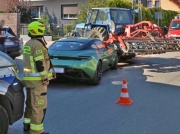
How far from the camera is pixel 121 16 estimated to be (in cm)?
1565

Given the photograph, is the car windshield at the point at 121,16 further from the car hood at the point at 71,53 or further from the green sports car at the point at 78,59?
the car hood at the point at 71,53

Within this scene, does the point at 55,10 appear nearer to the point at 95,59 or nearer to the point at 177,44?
the point at 177,44

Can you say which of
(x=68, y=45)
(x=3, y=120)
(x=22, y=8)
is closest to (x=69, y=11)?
(x=22, y=8)

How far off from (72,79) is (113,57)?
290 centimetres

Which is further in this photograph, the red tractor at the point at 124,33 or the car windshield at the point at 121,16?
the car windshield at the point at 121,16

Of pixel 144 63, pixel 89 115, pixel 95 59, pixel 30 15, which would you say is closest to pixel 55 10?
pixel 30 15

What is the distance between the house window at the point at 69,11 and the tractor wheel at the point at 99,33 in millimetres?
18472

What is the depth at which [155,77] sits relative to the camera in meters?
11.0

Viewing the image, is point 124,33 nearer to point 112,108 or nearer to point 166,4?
point 112,108

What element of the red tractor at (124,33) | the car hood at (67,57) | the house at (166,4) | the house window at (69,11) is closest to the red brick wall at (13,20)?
the red tractor at (124,33)

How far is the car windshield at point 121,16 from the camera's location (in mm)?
15163

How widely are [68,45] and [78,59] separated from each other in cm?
89

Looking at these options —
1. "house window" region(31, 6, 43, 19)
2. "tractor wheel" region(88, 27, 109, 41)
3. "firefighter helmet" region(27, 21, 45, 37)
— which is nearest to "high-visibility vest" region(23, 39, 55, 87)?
Result: "firefighter helmet" region(27, 21, 45, 37)

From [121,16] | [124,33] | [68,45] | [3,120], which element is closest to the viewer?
[3,120]
